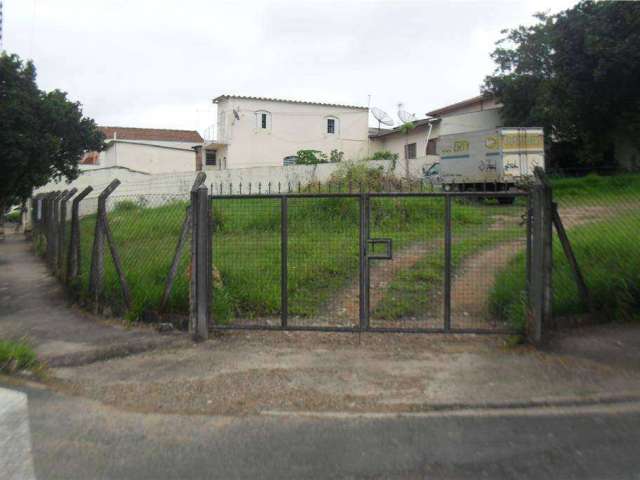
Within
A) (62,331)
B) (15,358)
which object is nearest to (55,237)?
(62,331)

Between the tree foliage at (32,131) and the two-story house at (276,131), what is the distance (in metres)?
14.7

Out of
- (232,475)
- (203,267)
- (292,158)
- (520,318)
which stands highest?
(292,158)

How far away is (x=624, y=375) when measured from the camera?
6191 mm

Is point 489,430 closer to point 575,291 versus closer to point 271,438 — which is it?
point 271,438

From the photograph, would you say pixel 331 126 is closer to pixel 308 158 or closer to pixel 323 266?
pixel 308 158

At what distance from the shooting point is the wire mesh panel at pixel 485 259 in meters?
7.60

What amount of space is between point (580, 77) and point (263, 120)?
2445 cm

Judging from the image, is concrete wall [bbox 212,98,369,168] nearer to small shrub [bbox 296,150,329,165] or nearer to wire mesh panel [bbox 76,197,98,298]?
small shrub [bbox 296,150,329,165]

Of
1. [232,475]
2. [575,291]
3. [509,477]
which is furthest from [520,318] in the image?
[232,475]

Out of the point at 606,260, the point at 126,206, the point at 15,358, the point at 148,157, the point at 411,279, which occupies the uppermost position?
the point at 148,157

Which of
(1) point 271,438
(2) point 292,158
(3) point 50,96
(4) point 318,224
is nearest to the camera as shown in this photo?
(1) point 271,438

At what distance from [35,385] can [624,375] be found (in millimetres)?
5614

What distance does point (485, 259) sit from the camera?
25.3 feet

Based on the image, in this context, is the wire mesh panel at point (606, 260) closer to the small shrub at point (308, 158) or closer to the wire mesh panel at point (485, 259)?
the wire mesh panel at point (485, 259)
